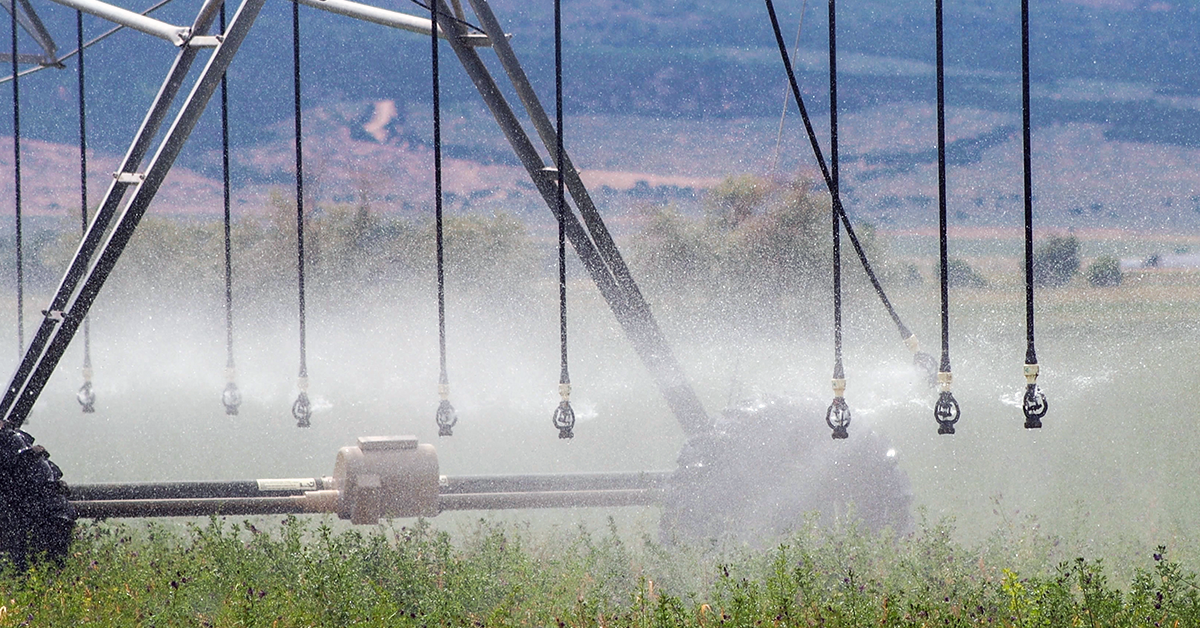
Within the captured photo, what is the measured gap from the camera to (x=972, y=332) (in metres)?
23.6

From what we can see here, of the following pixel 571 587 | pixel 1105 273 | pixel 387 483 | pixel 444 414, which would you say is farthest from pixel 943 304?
pixel 1105 273

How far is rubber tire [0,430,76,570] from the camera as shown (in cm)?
707

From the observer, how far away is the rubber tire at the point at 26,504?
7066mm

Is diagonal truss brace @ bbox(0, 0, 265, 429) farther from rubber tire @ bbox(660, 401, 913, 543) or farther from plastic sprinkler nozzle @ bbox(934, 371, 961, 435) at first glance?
plastic sprinkler nozzle @ bbox(934, 371, 961, 435)

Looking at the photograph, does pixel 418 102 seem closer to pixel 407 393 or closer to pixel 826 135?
pixel 826 135

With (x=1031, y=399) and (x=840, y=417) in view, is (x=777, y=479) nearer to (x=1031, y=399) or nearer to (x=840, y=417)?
(x=840, y=417)

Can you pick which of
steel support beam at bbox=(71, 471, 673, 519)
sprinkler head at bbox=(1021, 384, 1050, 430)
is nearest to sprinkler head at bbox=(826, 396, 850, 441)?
sprinkler head at bbox=(1021, 384, 1050, 430)

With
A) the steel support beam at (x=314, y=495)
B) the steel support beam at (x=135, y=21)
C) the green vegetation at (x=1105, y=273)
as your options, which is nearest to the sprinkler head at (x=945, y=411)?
the steel support beam at (x=314, y=495)

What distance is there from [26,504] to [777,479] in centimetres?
445

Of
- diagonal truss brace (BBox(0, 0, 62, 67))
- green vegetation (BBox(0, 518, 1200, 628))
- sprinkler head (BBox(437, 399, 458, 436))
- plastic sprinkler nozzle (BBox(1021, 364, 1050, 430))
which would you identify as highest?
diagonal truss brace (BBox(0, 0, 62, 67))

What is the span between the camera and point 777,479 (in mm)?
7992

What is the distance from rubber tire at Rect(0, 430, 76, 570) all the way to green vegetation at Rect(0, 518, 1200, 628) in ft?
0.54

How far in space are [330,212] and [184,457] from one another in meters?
8.99

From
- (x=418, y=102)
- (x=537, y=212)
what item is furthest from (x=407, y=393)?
(x=418, y=102)
